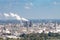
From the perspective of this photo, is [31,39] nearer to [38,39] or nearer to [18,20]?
[38,39]

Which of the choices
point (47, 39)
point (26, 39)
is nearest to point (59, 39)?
point (47, 39)

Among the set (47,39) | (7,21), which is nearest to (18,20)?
(7,21)

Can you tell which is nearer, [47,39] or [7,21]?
[47,39]

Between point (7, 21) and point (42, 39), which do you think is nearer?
point (42, 39)

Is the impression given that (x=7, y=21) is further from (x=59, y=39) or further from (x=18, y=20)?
(x=59, y=39)

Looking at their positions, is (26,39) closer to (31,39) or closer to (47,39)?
(31,39)

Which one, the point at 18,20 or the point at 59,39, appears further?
the point at 18,20

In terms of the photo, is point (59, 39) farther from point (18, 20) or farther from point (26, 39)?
point (18, 20)

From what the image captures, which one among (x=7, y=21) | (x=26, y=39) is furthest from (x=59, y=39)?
(x=7, y=21)
